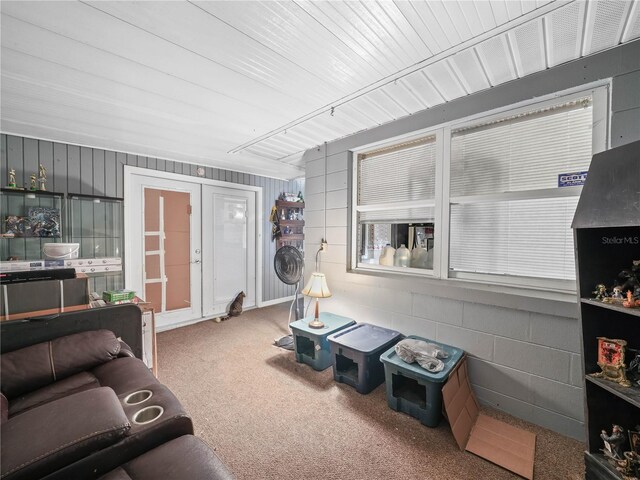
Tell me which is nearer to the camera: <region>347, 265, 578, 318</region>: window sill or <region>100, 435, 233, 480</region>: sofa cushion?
<region>100, 435, 233, 480</region>: sofa cushion

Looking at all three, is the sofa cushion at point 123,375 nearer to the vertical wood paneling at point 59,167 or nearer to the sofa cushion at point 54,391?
the sofa cushion at point 54,391

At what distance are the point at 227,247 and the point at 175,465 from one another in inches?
141

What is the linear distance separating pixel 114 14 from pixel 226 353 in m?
2.87

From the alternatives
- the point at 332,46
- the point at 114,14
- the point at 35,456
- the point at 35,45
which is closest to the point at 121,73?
the point at 35,45

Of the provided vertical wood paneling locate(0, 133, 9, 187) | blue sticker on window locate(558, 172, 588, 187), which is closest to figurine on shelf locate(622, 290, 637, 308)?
blue sticker on window locate(558, 172, 588, 187)

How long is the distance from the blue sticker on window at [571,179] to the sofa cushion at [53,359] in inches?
127

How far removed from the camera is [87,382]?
1544 mm

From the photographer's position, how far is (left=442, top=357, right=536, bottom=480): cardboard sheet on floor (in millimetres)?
1539

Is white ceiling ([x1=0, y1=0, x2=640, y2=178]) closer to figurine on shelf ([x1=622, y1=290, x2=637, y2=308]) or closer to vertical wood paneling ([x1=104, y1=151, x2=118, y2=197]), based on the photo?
vertical wood paneling ([x1=104, y1=151, x2=118, y2=197])

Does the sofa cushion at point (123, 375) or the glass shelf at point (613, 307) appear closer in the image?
the glass shelf at point (613, 307)

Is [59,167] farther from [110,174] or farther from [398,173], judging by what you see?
[398,173]

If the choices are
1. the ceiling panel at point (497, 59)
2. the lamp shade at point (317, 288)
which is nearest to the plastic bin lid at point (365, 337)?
the lamp shade at point (317, 288)

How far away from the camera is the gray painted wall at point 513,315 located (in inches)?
62.7

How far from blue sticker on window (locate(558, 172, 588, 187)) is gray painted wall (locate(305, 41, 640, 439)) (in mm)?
226
